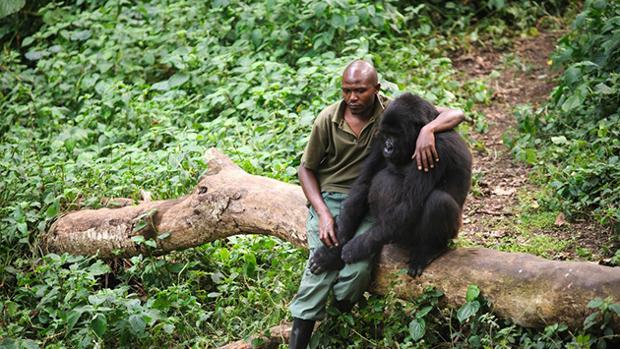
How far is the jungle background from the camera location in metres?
5.70

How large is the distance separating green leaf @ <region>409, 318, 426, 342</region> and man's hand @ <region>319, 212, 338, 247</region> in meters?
0.69

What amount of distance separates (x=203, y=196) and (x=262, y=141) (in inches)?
67.2

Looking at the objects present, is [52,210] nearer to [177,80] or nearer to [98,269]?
[98,269]

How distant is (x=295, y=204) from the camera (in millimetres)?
5652

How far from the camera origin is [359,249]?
16.3 ft

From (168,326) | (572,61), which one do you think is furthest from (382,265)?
(572,61)

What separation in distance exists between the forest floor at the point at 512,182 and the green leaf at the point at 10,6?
222 inches

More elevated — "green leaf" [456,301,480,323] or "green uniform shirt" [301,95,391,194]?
"green uniform shirt" [301,95,391,194]

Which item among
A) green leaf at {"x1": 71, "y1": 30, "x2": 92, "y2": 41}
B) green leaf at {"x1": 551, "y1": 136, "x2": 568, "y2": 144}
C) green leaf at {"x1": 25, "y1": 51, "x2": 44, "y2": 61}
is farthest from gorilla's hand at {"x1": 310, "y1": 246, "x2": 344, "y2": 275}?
green leaf at {"x1": 25, "y1": 51, "x2": 44, "y2": 61}

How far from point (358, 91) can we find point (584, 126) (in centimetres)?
324

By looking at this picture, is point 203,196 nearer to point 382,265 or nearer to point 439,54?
point 382,265

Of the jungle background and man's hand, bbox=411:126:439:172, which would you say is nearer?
man's hand, bbox=411:126:439:172

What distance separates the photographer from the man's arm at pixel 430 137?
4785mm

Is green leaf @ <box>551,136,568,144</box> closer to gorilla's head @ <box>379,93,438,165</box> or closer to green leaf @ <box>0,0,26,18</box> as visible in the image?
gorilla's head @ <box>379,93,438,165</box>
